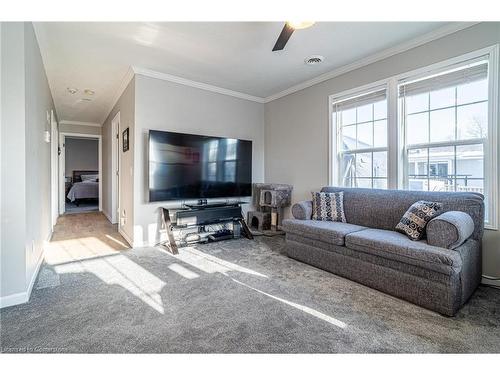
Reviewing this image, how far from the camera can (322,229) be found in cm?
261

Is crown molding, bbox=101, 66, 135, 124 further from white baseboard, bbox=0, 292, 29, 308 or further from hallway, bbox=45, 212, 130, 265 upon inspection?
white baseboard, bbox=0, 292, 29, 308

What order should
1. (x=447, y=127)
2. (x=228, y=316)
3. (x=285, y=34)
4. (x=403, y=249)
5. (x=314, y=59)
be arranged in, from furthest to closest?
1. (x=314, y=59)
2. (x=447, y=127)
3. (x=285, y=34)
4. (x=403, y=249)
5. (x=228, y=316)

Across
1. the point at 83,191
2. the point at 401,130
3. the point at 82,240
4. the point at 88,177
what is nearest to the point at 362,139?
the point at 401,130

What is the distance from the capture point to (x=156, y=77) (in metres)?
3.54

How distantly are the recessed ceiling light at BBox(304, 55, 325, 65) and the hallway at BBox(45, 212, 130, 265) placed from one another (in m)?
3.52

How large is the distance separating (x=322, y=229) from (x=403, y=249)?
797mm

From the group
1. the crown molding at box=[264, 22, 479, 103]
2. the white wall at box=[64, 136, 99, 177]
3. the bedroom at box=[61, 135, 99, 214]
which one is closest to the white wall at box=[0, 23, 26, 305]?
the crown molding at box=[264, 22, 479, 103]

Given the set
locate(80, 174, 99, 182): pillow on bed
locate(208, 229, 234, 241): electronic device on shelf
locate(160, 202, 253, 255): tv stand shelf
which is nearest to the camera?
locate(160, 202, 253, 255): tv stand shelf

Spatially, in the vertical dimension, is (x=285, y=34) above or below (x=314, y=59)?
below

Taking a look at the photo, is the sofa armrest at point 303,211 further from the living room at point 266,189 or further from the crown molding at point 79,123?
the crown molding at point 79,123

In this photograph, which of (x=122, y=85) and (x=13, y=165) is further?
(x=122, y=85)

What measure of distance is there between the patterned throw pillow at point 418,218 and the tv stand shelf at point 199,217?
222 centimetres

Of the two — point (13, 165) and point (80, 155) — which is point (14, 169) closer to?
point (13, 165)

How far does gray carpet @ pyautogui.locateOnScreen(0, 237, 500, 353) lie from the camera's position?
1439mm
